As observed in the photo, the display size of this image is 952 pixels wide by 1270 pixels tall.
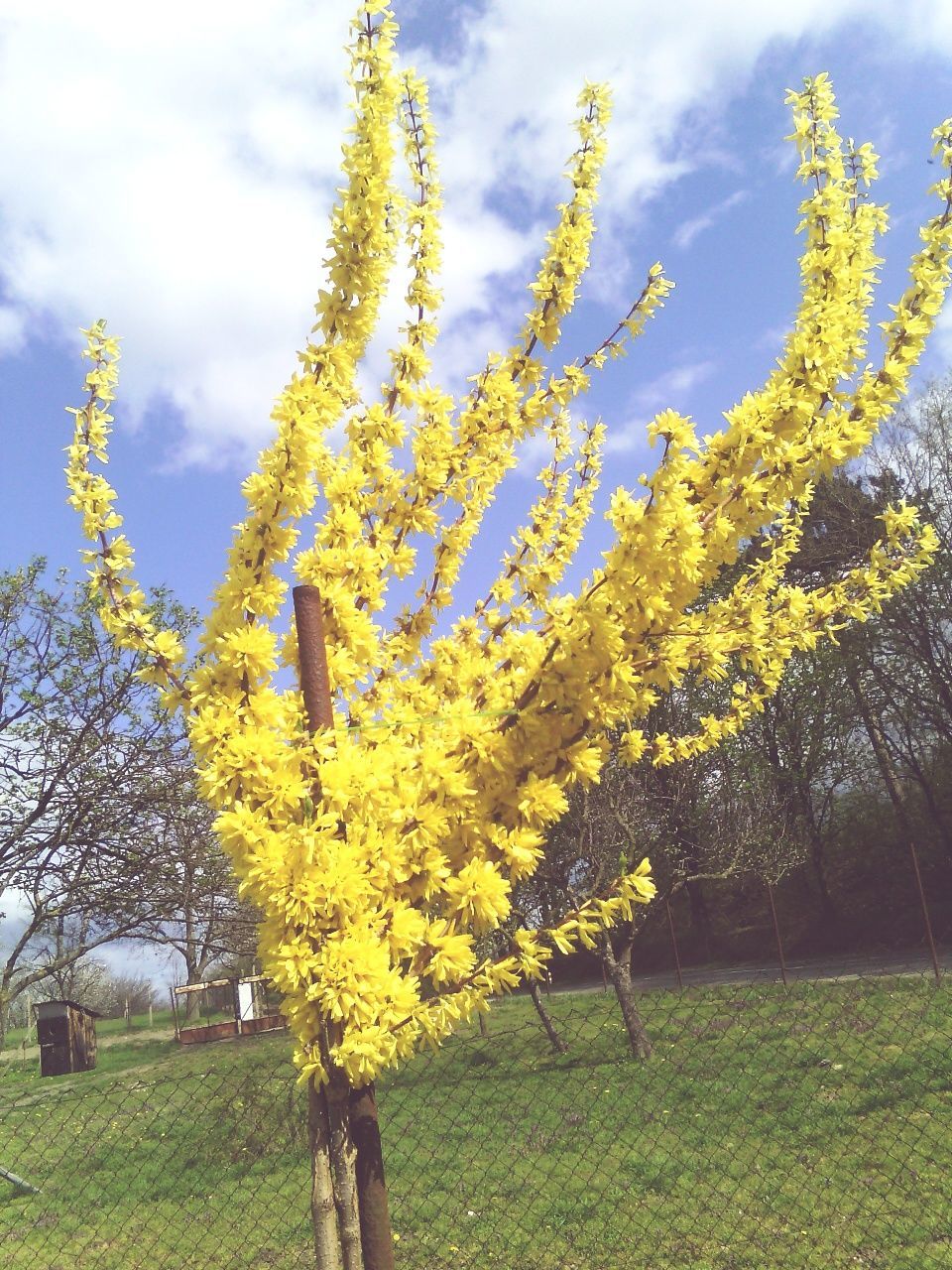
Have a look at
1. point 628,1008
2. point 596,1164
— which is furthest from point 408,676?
point 628,1008

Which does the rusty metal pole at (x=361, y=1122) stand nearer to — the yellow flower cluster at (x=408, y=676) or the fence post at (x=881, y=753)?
the yellow flower cluster at (x=408, y=676)

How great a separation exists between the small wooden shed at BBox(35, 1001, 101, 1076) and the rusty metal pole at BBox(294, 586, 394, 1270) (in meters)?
18.6

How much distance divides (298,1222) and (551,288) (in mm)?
6751

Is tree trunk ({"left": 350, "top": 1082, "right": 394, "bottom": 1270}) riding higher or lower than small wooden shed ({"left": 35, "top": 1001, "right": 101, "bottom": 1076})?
higher

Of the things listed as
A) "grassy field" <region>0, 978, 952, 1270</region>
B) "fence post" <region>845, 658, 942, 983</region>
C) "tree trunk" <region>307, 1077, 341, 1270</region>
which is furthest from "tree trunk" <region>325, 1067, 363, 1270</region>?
"fence post" <region>845, 658, 942, 983</region>

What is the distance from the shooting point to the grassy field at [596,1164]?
16.6ft

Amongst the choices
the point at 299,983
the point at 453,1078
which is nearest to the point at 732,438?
the point at 299,983

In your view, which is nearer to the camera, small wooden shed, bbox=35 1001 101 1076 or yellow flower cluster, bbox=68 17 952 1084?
yellow flower cluster, bbox=68 17 952 1084

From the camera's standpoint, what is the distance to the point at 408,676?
2.58 metres

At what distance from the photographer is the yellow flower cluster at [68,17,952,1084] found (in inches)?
67.2

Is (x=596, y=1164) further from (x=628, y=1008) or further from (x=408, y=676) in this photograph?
(x=408, y=676)

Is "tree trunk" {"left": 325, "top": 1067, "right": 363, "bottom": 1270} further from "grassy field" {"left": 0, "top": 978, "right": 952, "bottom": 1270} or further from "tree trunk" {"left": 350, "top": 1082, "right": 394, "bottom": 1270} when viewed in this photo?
"grassy field" {"left": 0, "top": 978, "right": 952, "bottom": 1270}

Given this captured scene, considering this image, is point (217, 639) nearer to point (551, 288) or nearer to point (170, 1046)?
point (551, 288)

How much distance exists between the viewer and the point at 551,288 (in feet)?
8.66
